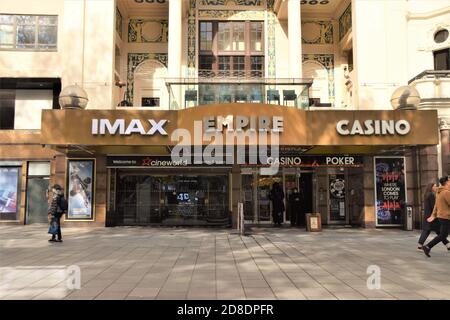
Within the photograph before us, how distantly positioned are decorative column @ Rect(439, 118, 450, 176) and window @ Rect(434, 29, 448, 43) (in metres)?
3.97

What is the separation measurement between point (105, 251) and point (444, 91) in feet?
46.6

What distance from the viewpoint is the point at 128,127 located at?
14812 millimetres

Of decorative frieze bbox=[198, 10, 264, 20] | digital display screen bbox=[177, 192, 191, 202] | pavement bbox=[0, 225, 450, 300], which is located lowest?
pavement bbox=[0, 225, 450, 300]

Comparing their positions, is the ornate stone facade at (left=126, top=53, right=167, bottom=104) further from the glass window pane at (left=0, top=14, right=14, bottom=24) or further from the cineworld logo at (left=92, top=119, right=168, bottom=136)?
the cineworld logo at (left=92, top=119, right=168, bottom=136)

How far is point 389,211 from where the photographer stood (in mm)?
17125

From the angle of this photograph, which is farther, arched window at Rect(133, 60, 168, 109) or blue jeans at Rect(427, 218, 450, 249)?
arched window at Rect(133, 60, 168, 109)

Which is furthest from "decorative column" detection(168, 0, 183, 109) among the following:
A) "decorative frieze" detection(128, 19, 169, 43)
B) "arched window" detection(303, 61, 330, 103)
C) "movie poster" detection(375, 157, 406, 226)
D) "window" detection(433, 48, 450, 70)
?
"window" detection(433, 48, 450, 70)

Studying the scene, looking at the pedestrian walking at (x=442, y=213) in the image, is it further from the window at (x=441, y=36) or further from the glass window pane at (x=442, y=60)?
the window at (x=441, y=36)

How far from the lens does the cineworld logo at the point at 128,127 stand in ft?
48.5

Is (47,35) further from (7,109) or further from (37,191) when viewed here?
(37,191)

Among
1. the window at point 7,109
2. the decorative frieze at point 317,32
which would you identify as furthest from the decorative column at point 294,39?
the window at point 7,109

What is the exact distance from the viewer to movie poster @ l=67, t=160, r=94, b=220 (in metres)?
17.2
